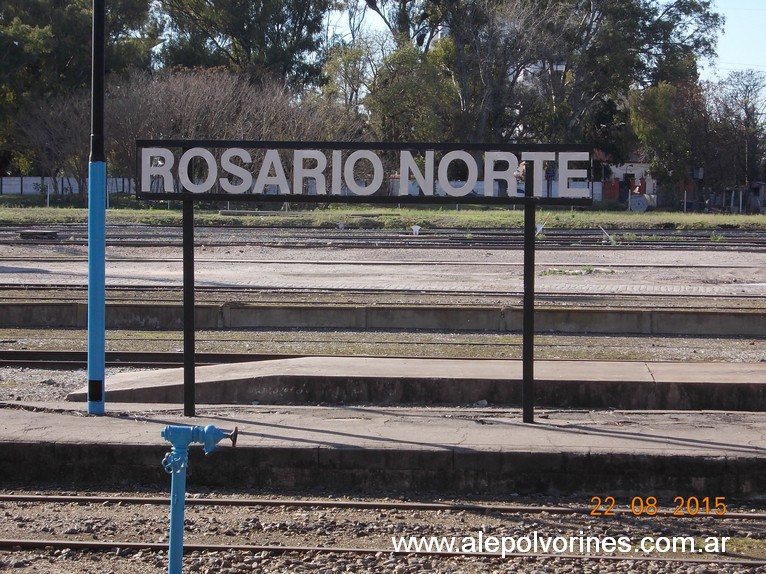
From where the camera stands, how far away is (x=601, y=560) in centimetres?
664

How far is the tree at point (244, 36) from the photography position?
67500 millimetres

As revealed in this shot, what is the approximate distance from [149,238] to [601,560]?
98.0 feet

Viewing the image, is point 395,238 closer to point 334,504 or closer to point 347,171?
point 347,171

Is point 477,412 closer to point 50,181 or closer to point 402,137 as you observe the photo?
point 402,137

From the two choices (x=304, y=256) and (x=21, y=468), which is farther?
(x=304, y=256)

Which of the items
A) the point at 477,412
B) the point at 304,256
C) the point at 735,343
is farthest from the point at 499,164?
the point at 304,256

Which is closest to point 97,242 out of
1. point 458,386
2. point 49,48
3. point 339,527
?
point 339,527

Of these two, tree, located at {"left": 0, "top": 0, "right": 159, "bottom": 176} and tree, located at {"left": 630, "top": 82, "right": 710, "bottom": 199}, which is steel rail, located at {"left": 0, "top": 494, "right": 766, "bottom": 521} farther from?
tree, located at {"left": 630, "top": 82, "right": 710, "bottom": 199}

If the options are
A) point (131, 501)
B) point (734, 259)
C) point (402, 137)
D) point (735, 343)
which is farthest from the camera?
point (402, 137)

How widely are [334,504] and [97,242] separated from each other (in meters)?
3.95

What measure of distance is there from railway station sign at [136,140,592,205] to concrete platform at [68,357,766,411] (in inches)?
118

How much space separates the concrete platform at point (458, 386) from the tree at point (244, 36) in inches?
2233

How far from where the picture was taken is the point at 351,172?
9461 mm

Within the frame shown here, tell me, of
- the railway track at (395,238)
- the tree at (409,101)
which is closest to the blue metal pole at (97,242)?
the railway track at (395,238)
